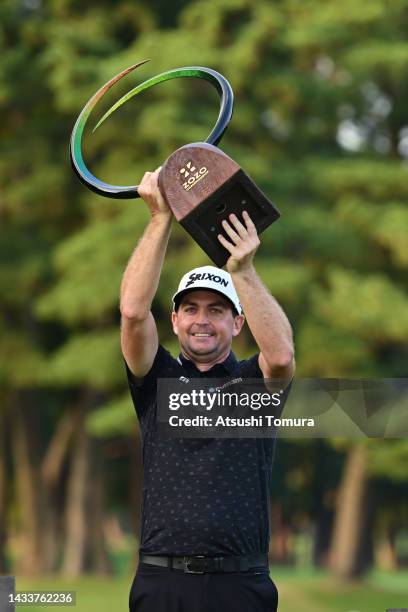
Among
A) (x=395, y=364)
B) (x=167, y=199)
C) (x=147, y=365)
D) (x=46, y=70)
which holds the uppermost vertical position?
(x=46, y=70)

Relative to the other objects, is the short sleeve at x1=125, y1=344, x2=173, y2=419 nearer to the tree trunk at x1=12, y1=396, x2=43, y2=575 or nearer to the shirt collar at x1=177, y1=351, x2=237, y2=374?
the shirt collar at x1=177, y1=351, x2=237, y2=374

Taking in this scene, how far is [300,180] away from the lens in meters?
24.4

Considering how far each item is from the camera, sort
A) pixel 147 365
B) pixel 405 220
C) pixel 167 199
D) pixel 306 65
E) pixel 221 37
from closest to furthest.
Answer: pixel 167 199 < pixel 147 365 < pixel 405 220 < pixel 221 37 < pixel 306 65

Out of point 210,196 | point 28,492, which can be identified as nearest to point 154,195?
point 210,196

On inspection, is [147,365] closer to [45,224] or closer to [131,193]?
[131,193]

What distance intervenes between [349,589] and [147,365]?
24780 mm

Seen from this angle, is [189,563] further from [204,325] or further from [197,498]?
[204,325]

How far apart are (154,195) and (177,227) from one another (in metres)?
19.4

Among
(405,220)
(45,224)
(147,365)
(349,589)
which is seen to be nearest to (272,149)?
(405,220)

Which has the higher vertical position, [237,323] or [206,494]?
[237,323]

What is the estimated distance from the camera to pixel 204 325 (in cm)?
486

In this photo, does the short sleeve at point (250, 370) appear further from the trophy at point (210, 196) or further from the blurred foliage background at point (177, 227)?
the blurred foliage background at point (177, 227)

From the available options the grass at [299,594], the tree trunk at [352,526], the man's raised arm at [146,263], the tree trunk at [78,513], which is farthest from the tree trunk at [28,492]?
the man's raised arm at [146,263]

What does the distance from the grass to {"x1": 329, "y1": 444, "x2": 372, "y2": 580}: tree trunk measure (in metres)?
0.36
